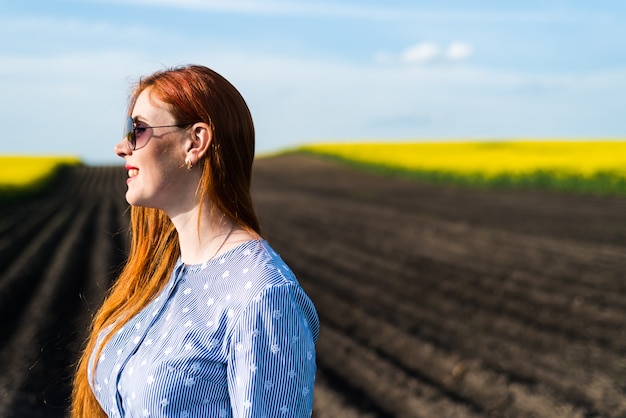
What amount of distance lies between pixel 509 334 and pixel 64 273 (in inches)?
249

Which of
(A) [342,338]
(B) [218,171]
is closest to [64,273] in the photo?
(A) [342,338]

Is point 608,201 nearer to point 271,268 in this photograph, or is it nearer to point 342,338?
point 342,338

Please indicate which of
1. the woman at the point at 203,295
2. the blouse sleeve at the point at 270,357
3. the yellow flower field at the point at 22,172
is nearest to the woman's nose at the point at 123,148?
the woman at the point at 203,295

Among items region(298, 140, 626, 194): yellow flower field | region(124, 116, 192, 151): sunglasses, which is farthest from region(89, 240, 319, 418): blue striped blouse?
region(298, 140, 626, 194): yellow flower field

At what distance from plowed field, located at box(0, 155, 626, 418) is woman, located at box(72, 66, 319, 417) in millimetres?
4048

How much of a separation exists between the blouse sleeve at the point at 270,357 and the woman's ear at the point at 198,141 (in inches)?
16.3

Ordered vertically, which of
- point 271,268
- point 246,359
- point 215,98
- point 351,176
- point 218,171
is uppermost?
point 215,98

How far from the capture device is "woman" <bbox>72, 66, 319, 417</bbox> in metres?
1.59

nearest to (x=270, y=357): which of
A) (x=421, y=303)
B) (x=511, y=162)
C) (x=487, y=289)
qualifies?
(x=421, y=303)

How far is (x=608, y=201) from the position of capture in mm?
19438

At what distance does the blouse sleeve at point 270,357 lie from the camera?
157 cm

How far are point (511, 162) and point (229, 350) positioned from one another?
29756mm

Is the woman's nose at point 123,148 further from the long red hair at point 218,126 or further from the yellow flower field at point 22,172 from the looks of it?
the yellow flower field at point 22,172

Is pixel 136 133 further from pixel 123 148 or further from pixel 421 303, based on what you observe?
pixel 421 303
